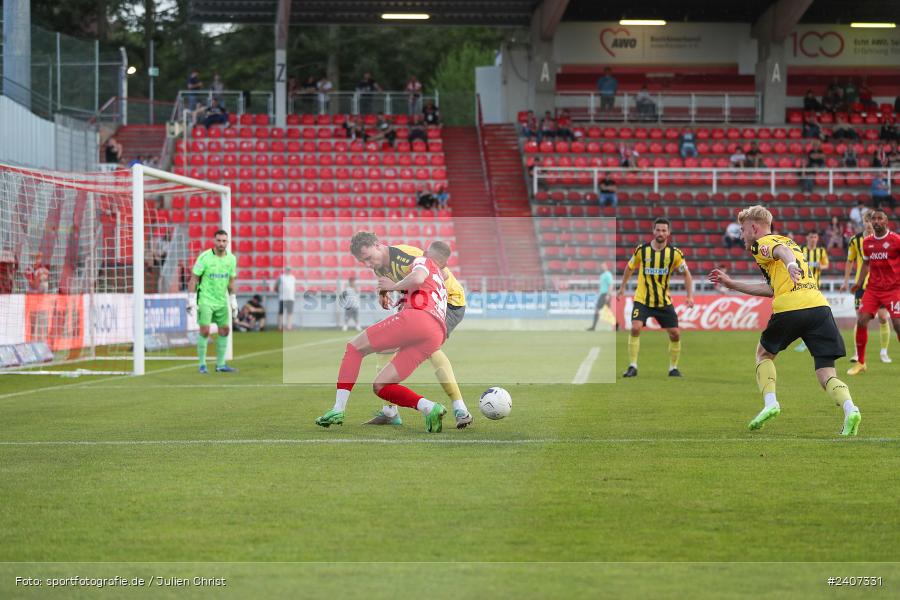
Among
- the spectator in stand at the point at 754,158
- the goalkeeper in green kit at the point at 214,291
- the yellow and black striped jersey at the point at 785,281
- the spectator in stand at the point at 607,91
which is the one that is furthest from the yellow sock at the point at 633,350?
the spectator in stand at the point at 607,91

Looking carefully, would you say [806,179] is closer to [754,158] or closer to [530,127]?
[754,158]

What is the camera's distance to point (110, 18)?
6212cm

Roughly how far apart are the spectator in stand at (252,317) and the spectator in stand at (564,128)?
1233 centimetres

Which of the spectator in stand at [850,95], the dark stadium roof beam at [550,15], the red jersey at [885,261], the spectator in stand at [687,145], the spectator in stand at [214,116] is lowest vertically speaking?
the red jersey at [885,261]

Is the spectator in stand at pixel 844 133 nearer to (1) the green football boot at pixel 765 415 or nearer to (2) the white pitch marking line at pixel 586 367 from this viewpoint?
(2) the white pitch marking line at pixel 586 367

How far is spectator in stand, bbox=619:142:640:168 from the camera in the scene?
38.6 metres

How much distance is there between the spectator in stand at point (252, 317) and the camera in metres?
33.7

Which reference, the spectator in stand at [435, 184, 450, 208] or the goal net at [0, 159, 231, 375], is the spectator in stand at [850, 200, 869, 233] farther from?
the goal net at [0, 159, 231, 375]

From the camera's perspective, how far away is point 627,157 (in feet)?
127

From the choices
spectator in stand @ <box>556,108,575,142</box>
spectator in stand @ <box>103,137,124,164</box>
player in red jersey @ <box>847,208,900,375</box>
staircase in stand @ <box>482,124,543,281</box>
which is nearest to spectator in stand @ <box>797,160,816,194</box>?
spectator in stand @ <box>556,108,575,142</box>

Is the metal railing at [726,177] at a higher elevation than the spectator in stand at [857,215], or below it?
higher

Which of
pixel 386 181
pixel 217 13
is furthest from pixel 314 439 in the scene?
pixel 217 13

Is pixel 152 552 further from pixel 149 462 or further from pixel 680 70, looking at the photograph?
pixel 680 70

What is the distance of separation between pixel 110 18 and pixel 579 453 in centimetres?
5821
